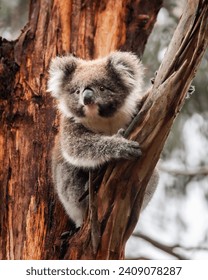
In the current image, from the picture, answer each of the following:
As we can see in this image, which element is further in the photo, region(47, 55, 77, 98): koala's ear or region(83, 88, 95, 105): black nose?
region(47, 55, 77, 98): koala's ear

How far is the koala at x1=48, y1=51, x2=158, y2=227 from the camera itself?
3.32 m

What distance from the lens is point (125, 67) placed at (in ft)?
11.3

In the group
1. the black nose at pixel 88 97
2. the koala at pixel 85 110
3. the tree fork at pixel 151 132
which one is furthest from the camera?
the koala at pixel 85 110

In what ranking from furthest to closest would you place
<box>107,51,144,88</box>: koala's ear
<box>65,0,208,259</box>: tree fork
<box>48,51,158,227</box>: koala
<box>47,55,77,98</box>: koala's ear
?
<box>47,55,77,98</box>: koala's ear
<box>107,51,144,88</box>: koala's ear
<box>48,51,158,227</box>: koala
<box>65,0,208,259</box>: tree fork

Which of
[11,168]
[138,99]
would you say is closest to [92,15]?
[138,99]

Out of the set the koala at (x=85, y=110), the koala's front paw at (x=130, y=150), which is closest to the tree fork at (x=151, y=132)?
the koala's front paw at (x=130, y=150)

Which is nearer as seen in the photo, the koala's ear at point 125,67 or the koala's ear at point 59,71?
the koala's ear at point 125,67

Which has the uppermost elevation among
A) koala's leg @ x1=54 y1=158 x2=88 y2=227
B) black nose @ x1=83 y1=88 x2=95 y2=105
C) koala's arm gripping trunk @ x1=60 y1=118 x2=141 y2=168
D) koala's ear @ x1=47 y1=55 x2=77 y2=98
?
koala's ear @ x1=47 y1=55 x2=77 y2=98

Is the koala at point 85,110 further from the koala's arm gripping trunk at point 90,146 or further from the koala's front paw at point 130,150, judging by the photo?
the koala's front paw at point 130,150

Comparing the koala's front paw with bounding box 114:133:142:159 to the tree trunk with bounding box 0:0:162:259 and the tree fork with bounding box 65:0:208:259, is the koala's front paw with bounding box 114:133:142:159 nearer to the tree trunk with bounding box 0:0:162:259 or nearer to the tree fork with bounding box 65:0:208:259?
the tree fork with bounding box 65:0:208:259

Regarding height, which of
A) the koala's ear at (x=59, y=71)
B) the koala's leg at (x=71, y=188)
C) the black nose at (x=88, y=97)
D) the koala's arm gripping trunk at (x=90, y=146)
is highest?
the koala's ear at (x=59, y=71)

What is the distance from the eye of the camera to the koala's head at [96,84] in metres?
3.33

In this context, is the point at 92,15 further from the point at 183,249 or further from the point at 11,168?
the point at 183,249

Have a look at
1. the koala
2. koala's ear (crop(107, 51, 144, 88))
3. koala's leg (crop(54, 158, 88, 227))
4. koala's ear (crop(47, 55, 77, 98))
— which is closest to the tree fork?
the koala
